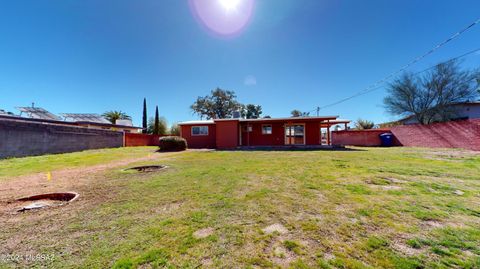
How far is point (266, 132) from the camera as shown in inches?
682

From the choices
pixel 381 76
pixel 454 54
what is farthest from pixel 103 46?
pixel 454 54

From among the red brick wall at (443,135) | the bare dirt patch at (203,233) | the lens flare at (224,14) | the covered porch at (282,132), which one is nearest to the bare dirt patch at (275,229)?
the bare dirt patch at (203,233)

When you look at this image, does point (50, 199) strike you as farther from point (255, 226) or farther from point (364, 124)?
point (364, 124)

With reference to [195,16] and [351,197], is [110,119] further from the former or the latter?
[351,197]

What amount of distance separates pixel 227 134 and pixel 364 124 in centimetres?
1814

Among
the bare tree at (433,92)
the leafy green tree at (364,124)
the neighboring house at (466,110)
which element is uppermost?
the bare tree at (433,92)

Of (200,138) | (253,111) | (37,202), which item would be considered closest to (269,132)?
(200,138)

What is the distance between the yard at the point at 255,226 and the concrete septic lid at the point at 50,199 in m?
0.21

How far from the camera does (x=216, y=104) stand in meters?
34.2

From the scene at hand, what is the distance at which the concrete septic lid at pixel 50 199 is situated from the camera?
3.70m

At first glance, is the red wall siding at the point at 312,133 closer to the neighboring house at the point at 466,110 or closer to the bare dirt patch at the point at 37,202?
the neighboring house at the point at 466,110

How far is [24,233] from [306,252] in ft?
12.1

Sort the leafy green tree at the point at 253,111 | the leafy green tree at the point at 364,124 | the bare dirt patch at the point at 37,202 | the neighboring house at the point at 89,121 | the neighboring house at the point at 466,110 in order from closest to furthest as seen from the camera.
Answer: the bare dirt patch at the point at 37,202
the neighboring house at the point at 466,110
the leafy green tree at the point at 364,124
the neighboring house at the point at 89,121
the leafy green tree at the point at 253,111

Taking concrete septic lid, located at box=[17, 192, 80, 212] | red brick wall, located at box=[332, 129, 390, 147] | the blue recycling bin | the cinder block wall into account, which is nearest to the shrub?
the cinder block wall
